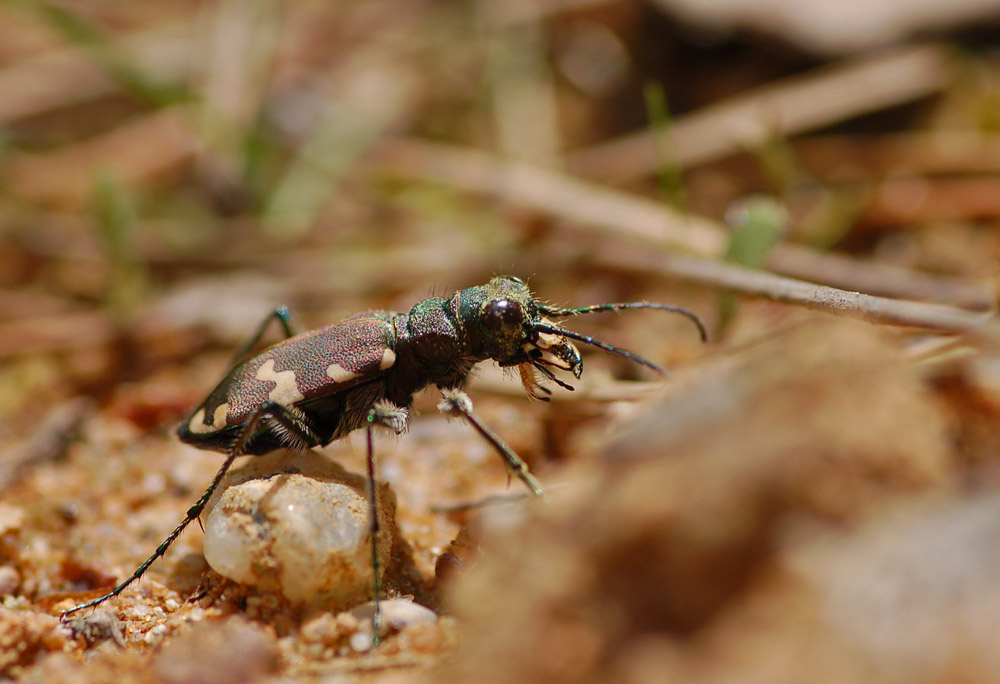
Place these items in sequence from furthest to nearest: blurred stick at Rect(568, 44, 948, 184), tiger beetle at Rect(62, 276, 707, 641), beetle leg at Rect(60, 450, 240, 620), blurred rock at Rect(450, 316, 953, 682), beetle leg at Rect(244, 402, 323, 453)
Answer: blurred stick at Rect(568, 44, 948, 184), tiger beetle at Rect(62, 276, 707, 641), beetle leg at Rect(244, 402, 323, 453), beetle leg at Rect(60, 450, 240, 620), blurred rock at Rect(450, 316, 953, 682)

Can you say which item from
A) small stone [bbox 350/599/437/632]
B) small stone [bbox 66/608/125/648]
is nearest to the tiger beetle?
small stone [bbox 66/608/125/648]

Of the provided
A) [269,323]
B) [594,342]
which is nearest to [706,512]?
[594,342]

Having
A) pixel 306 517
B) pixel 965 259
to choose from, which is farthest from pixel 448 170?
pixel 306 517

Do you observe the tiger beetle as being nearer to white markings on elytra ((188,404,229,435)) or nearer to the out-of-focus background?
white markings on elytra ((188,404,229,435))

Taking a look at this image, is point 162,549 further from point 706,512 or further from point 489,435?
point 706,512

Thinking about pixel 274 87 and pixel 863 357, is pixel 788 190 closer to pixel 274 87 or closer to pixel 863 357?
pixel 863 357

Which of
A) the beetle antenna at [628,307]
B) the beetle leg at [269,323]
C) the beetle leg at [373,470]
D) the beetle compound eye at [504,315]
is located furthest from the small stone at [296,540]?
the beetle leg at [269,323]

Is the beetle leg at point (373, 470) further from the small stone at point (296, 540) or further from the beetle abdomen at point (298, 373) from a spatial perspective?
the beetle abdomen at point (298, 373)
